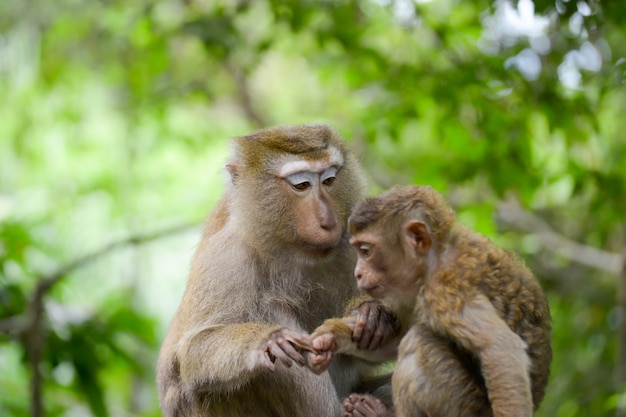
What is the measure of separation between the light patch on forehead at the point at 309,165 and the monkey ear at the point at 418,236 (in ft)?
2.48

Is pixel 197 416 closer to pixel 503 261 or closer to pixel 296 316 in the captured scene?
pixel 296 316

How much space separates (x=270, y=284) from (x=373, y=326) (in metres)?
0.80

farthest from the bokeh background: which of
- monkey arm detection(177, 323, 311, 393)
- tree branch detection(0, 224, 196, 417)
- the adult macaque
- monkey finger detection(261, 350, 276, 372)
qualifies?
monkey finger detection(261, 350, 276, 372)

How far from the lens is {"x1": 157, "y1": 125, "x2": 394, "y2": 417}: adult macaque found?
4484 mm

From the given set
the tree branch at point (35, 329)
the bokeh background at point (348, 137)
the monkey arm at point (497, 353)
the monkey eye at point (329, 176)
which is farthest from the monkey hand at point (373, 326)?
the tree branch at point (35, 329)

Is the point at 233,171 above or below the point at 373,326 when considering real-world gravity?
above

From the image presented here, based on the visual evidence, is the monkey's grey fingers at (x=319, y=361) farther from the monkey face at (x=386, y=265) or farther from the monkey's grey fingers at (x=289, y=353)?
the monkey face at (x=386, y=265)

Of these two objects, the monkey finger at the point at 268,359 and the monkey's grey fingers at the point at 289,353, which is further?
the monkey finger at the point at 268,359

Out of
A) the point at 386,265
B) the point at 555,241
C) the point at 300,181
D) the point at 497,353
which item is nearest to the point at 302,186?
the point at 300,181

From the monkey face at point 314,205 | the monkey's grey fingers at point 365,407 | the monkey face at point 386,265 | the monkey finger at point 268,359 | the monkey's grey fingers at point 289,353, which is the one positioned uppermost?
the monkey face at point 314,205

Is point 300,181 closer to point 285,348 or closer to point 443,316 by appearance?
point 285,348

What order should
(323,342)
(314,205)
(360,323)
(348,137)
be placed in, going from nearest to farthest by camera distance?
(323,342), (360,323), (314,205), (348,137)

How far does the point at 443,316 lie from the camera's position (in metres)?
3.80

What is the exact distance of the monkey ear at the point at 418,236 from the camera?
→ 4117mm
